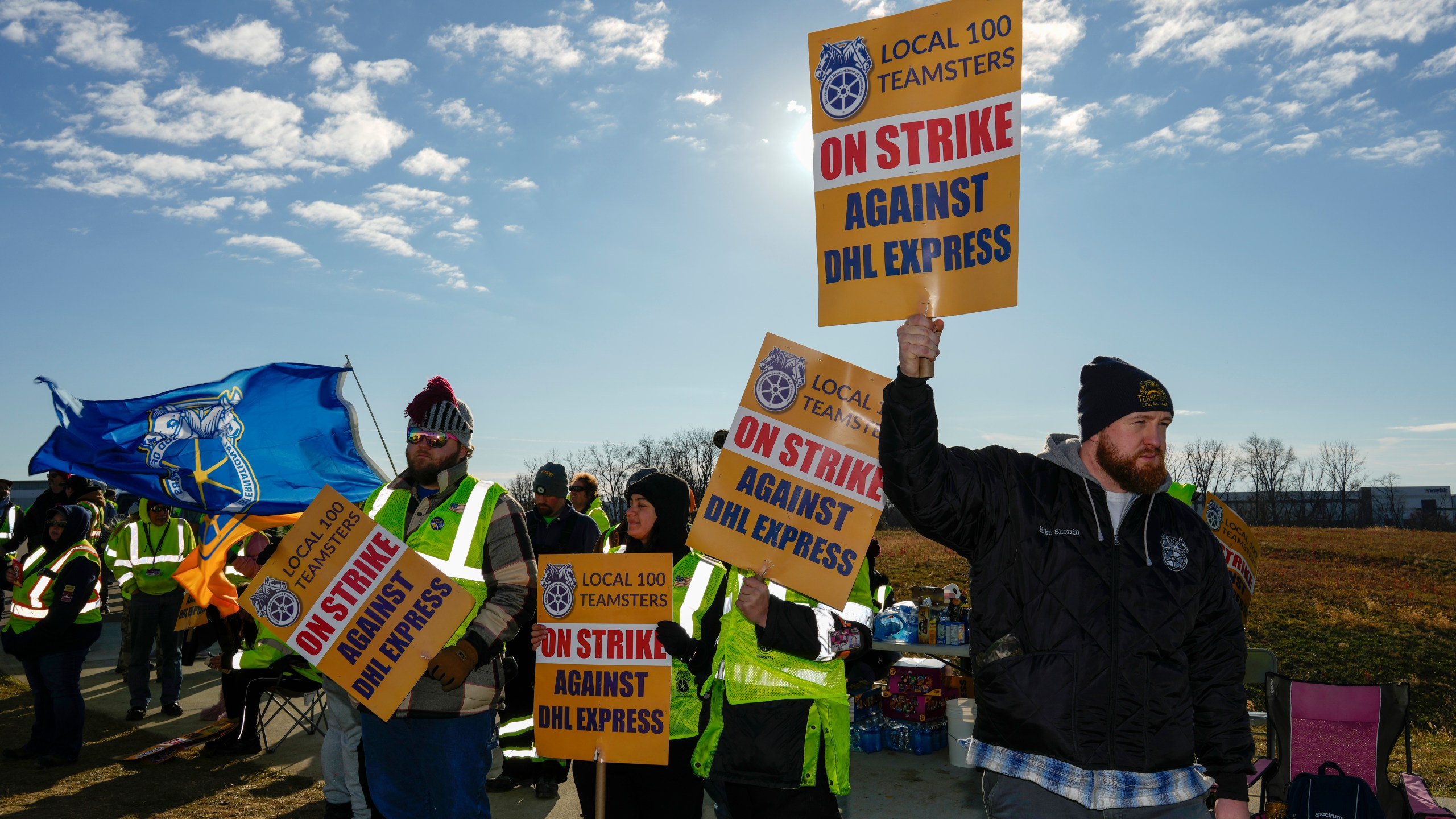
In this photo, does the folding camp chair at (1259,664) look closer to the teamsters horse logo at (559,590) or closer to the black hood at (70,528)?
the teamsters horse logo at (559,590)

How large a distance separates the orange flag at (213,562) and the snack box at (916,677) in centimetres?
561

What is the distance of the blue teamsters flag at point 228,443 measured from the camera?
23.1 feet

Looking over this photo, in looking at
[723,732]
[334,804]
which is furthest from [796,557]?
[334,804]

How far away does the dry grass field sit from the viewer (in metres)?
12.4

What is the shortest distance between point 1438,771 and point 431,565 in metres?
8.24

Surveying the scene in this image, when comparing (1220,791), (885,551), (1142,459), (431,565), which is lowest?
(885,551)

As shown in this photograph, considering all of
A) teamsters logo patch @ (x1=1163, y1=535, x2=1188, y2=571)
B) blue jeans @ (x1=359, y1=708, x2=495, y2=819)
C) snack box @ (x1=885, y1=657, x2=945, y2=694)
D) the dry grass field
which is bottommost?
the dry grass field

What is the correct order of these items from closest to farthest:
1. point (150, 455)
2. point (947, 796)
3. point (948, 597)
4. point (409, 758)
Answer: point (409, 758) < point (947, 796) < point (150, 455) < point (948, 597)

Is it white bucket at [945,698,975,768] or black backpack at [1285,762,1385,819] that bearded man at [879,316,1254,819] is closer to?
black backpack at [1285,762,1385,819]

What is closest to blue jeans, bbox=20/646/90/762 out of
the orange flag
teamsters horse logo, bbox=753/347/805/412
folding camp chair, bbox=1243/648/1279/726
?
the orange flag

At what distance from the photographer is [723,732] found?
3516 millimetres

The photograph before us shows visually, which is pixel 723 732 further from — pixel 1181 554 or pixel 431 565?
pixel 1181 554

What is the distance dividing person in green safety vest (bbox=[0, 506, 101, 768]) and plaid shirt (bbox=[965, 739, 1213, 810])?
7500 mm

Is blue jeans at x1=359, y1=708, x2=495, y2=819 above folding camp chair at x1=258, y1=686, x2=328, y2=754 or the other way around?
above
